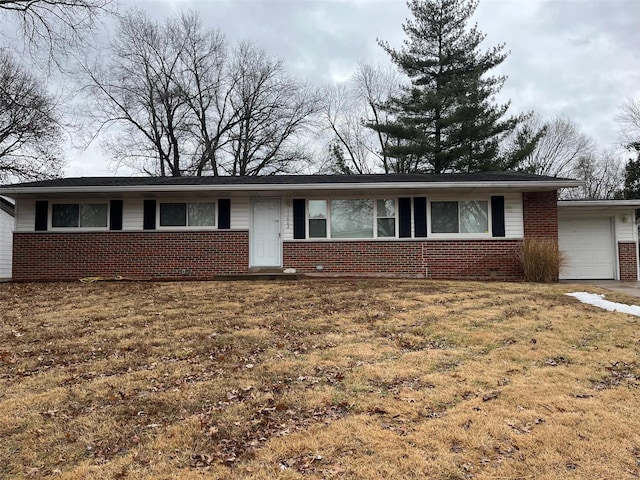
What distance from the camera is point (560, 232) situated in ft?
43.4

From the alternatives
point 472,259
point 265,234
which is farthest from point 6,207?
point 472,259

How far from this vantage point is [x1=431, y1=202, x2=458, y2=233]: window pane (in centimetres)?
1195

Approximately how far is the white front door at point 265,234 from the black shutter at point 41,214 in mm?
5820

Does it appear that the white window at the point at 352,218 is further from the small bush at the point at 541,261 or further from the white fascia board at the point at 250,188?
the small bush at the point at 541,261

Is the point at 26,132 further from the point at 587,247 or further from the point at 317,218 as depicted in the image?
the point at 587,247

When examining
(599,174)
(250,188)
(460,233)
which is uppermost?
(599,174)

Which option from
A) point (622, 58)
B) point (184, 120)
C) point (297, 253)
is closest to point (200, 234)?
point (297, 253)

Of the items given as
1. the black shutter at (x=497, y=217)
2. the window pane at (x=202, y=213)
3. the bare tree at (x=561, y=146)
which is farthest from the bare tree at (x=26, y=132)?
the bare tree at (x=561, y=146)

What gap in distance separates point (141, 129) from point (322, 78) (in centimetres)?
1151

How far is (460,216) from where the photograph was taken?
12.0 m

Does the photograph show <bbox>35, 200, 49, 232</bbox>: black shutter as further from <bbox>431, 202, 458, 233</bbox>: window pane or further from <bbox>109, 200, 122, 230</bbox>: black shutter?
<bbox>431, 202, 458, 233</bbox>: window pane

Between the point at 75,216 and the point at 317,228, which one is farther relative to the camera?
the point at 75,216

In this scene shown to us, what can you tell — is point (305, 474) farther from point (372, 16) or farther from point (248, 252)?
point (372, 16)

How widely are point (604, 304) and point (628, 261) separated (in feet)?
21.1
